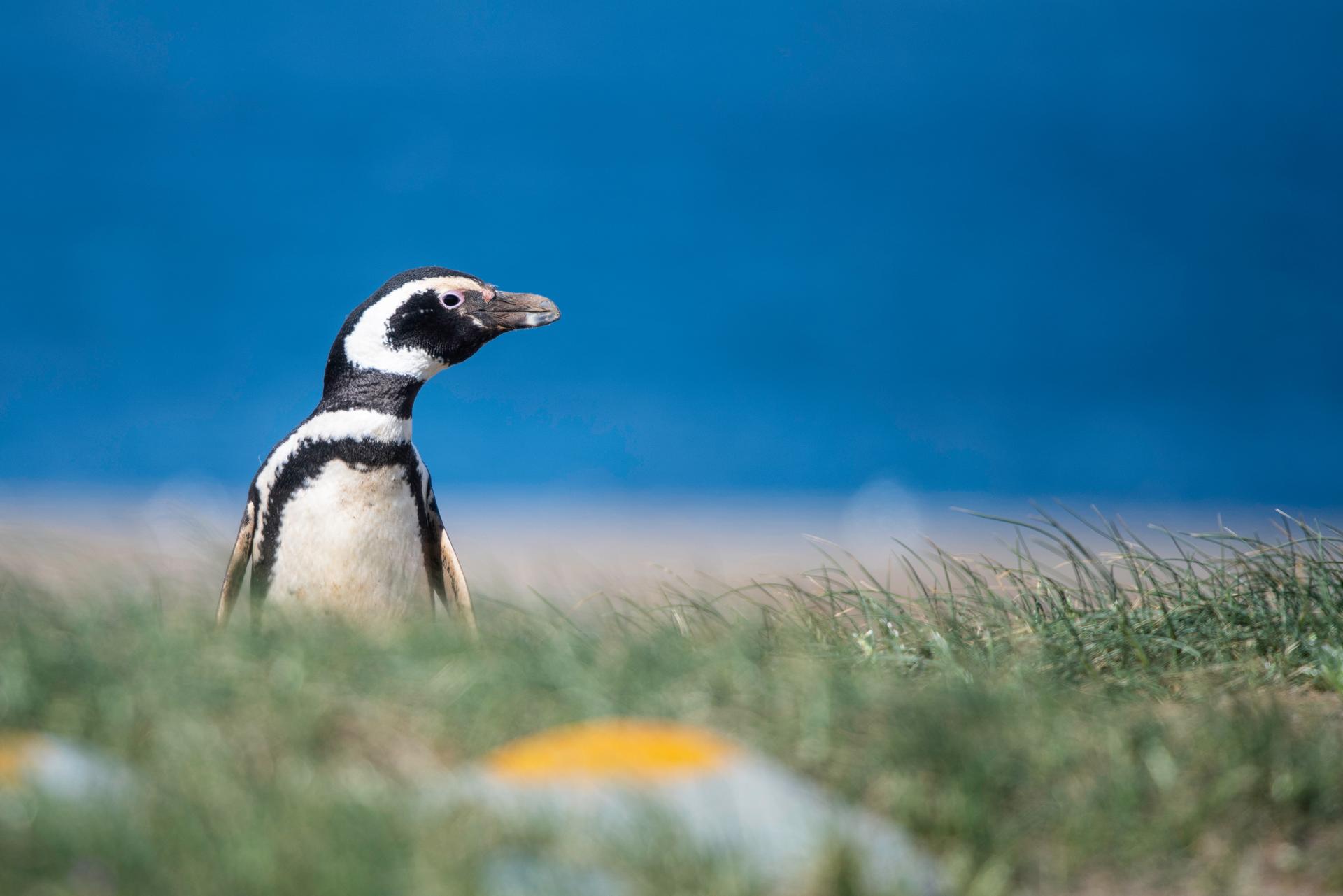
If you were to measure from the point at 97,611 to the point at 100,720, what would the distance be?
0.84 metres

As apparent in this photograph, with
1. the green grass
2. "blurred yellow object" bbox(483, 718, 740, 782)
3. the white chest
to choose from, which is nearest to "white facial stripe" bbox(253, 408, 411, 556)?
the white chest

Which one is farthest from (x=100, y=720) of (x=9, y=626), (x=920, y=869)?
(x=920, y=869)

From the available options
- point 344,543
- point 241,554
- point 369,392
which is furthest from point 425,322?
point 241,554

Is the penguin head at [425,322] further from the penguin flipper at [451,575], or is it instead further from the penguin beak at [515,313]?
the penguin flipper at [451,575]

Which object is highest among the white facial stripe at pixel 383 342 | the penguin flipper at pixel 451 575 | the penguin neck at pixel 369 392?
the white facial stripe at pixel 383 342

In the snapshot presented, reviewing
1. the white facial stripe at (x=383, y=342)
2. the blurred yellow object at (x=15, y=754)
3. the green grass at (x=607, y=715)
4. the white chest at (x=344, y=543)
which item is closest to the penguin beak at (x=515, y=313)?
the white facial stripe at (x=383, y=342)

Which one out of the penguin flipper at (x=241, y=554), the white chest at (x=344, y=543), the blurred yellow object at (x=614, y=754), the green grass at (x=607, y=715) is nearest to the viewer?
the green grass at (x=607, y=715)

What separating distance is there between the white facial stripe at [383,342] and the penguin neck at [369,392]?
3 centimetres

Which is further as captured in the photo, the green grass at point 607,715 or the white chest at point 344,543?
the white chest at point 344,543

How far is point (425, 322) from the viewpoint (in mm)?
5043

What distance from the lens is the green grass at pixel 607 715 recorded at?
2.26 metres

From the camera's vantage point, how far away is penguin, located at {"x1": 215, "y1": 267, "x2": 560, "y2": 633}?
4824 millimetres

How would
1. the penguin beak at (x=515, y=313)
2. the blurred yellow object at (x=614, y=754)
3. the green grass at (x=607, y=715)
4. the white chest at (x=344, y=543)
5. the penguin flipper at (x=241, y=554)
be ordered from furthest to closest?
the penguin beak at (x=515, y=313) < the penguin flipper at (x=241, y=554) < the white chest at (x=344, y=543) < the blurred yellow object at (x=614, y=754) < the green grass at (x=607, y=715)

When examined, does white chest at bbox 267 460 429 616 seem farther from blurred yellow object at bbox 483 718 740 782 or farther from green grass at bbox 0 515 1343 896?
blurred yellow object at bbox 483 718 740 782
